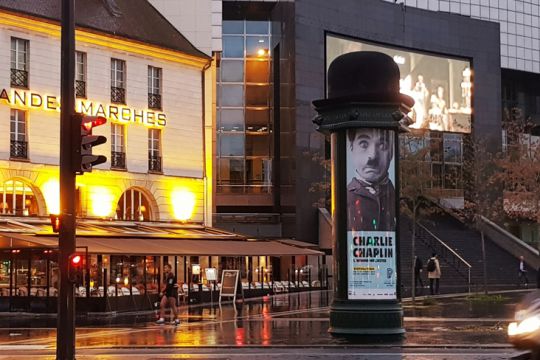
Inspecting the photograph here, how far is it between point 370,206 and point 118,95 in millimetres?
20636

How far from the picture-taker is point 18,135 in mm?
34625

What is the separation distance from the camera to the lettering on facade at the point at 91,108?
34344 millimetres

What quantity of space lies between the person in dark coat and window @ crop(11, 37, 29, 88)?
18494mm

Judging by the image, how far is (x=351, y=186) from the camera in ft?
66.0

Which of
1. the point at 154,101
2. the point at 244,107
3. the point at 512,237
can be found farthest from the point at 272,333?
the point at 244,107

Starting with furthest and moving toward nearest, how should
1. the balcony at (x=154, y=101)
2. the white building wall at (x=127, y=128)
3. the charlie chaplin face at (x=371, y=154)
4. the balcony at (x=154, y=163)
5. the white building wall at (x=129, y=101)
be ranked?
1. the balcony at (x=154, y=101)
2. the balcony at (x=154, y=163)
3. the white building wall at (x=129, y=101)
4. the white building wall at (x=127, y=128)
5. the charlie chaplin face at (x=371, y=154)

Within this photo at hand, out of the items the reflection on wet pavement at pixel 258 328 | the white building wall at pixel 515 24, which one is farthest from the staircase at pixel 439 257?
the white building wall at pixel 515 24

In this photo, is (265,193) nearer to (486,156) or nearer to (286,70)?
(286,70)

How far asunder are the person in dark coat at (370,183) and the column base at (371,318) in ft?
5.36

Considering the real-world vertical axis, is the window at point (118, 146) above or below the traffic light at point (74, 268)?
above

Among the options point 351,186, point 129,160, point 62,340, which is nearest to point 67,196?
point 62,340

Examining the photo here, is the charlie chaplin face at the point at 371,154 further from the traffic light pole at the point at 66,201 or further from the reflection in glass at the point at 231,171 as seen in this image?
the reflection in glass at the point at 231,171

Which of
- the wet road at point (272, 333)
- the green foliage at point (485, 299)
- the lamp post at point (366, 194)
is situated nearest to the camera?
the wet road at point (272, 333)

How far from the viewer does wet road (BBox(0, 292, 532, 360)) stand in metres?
17.8
